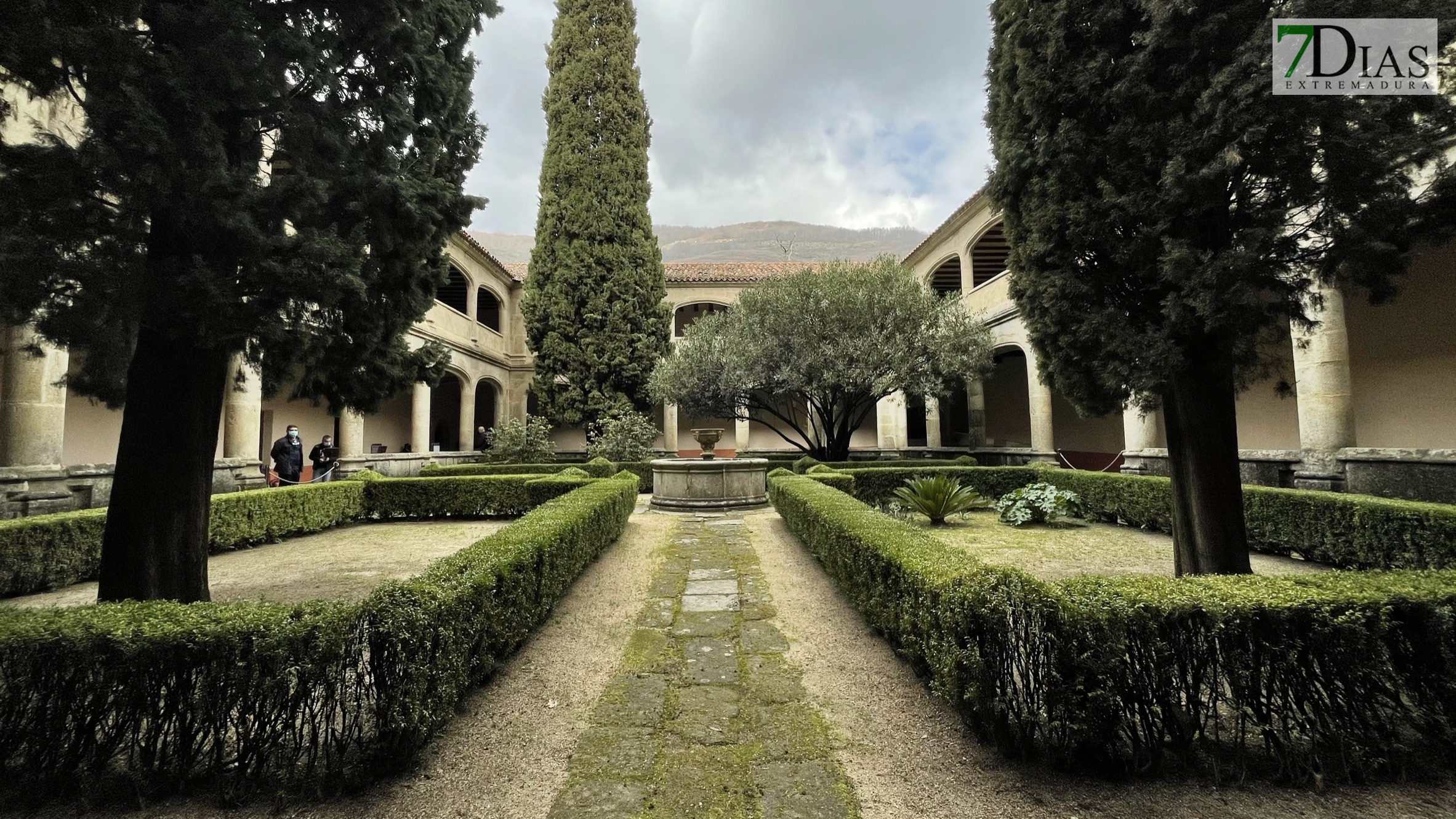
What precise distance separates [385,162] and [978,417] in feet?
54.2

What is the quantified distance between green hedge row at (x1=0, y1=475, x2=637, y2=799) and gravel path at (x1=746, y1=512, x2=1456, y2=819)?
1.91 meters

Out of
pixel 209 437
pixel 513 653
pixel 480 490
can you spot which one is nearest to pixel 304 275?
pixel 209 437

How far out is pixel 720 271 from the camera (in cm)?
2283

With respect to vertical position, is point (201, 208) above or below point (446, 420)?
above

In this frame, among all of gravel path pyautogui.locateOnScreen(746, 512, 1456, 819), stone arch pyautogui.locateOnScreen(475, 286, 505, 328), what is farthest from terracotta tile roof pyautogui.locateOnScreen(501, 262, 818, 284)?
gravel path pyautogui.locateOnScreen(746, 512, 1456, 819)

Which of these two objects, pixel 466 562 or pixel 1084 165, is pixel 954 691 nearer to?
pixel 466 562

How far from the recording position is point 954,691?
2.62 meters

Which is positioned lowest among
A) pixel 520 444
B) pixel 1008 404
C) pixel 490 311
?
pixel 520 444

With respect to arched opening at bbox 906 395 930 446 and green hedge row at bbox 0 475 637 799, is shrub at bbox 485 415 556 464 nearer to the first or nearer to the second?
green hedge row at bbox 0 475 637 799

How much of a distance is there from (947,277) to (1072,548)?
1503cm

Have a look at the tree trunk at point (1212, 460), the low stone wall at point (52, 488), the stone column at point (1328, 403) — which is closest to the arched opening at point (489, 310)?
the low stone wall at point (52, 488)

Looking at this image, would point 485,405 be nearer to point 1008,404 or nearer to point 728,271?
point 728,271

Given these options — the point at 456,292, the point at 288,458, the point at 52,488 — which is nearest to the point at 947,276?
the point at 456,292

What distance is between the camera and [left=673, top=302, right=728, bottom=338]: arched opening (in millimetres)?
23281
